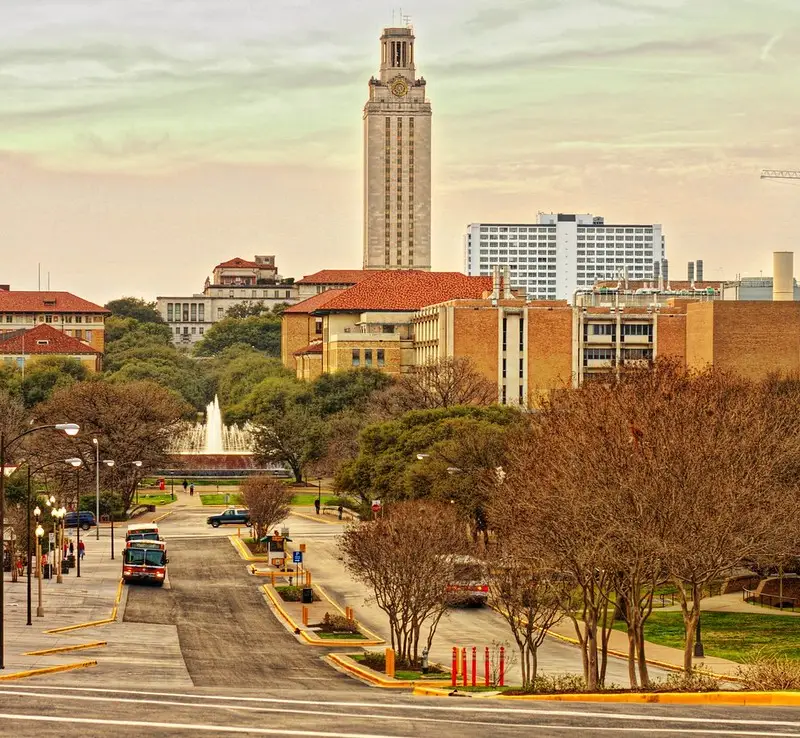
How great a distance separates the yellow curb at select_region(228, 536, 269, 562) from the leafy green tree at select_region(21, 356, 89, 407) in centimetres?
5882

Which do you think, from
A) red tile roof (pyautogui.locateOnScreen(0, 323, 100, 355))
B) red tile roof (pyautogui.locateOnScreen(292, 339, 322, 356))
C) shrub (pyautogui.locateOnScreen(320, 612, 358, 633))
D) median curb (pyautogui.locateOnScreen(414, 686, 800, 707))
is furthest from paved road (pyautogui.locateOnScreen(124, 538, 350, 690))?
red tile roof (pyautogui.locateOnScreen(0, 323, 100, 355))

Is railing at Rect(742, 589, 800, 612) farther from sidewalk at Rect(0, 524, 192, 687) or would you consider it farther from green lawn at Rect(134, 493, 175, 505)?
green lawn at Rect(134, 493, 175, 505)

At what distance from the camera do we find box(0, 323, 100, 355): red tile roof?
619 ft

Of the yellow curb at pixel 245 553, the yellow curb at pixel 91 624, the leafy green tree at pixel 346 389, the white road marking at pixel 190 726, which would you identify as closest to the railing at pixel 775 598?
the yellow curb at pixel 245 553

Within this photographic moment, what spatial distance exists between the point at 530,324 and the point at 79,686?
111 meters

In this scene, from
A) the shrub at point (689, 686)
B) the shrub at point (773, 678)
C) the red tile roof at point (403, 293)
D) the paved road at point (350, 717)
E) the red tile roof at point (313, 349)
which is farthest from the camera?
the red tile roof at point (313, 349)

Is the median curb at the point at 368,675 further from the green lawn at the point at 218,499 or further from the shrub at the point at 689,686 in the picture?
the green lawn at the point at 218,499

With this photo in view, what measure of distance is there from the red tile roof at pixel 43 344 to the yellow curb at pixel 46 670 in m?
151

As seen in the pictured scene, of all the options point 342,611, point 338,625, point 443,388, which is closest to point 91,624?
point 338,625

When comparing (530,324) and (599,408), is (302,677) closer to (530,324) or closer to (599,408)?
→ (599,408)

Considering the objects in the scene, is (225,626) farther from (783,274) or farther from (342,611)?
(783,274)

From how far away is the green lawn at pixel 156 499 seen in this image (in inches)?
4385

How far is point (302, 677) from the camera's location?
43281 millimetres

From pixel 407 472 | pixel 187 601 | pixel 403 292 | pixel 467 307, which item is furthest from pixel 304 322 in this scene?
pixel 187 601
